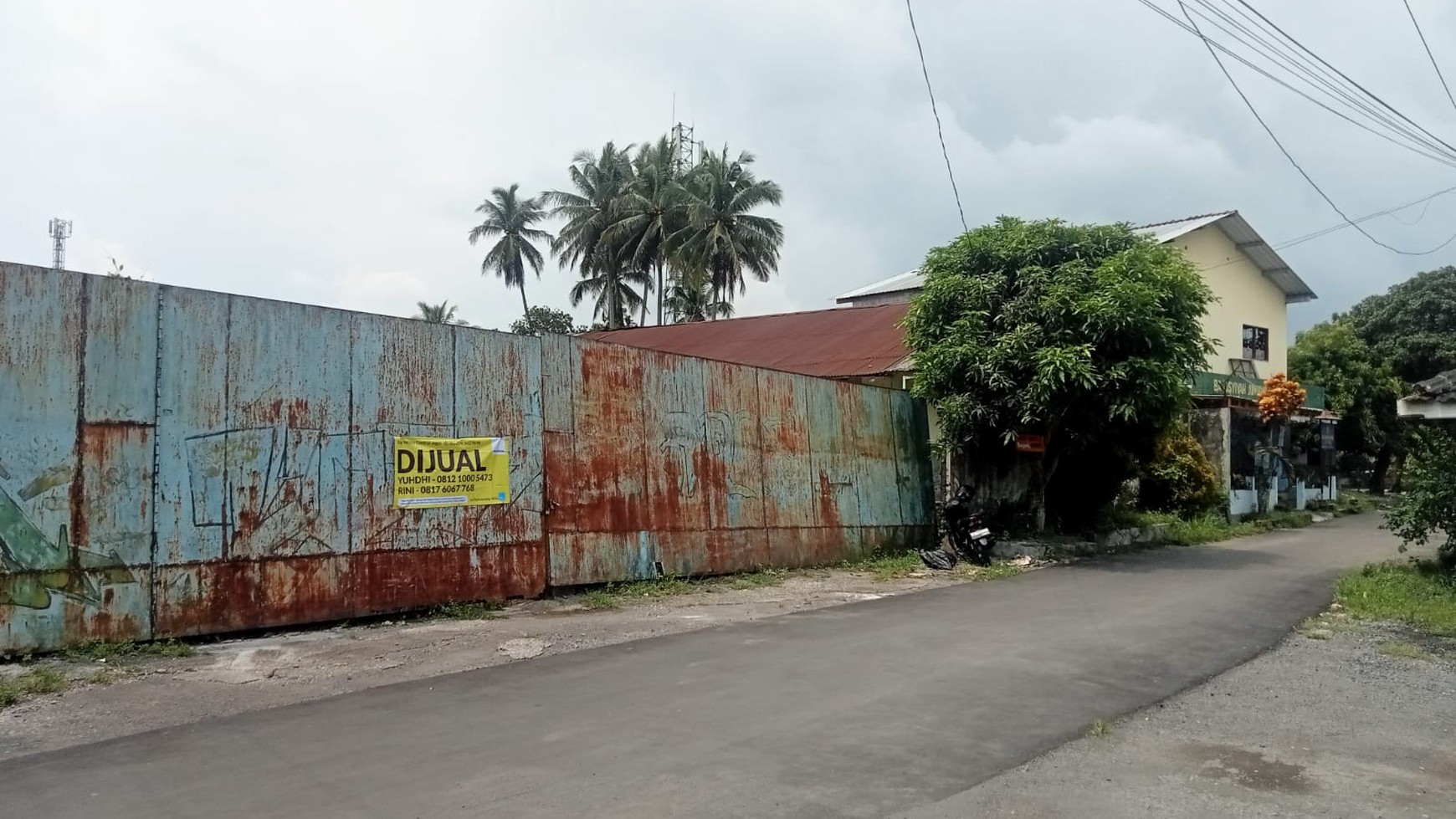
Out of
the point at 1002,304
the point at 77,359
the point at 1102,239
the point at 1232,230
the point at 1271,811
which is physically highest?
the point at 1232,230

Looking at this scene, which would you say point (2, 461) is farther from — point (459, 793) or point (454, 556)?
point (459, 793)

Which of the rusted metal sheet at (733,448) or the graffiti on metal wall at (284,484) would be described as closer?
the graffiti on metal wall at (284,484)

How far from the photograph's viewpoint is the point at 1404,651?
28.1 ft

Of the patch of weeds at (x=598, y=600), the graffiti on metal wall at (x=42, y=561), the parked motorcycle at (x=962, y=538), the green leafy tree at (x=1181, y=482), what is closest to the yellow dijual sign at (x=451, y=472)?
the patch of weeds at (x=598, y=600)

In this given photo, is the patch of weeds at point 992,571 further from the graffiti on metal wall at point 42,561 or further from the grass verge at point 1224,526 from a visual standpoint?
the graffiti on metal wall at point 42,561

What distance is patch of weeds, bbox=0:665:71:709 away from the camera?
6441 mm

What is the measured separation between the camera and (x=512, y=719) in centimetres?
613

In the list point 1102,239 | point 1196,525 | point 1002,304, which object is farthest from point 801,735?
point 1196,525

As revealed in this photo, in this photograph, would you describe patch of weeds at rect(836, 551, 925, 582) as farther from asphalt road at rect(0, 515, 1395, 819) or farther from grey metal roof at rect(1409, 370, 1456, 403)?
grey metal roof at rect(1409, 370, 1456, 403)

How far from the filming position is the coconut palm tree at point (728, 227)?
40500 millimetres

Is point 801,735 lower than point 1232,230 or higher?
lower

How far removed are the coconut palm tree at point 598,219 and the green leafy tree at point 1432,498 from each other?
33862 mm

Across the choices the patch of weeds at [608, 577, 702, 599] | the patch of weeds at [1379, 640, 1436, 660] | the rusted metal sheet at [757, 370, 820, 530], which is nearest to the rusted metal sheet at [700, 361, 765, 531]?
the rusted metal sheet at [757, 370, 820, 530]

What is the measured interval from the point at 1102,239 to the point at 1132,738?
11218 mm
